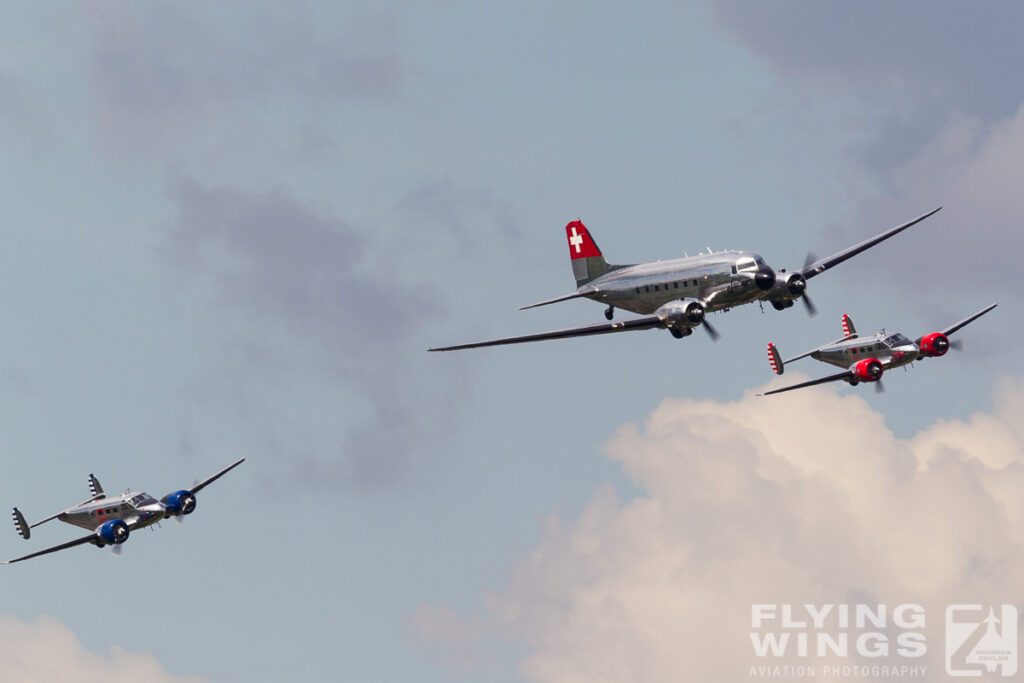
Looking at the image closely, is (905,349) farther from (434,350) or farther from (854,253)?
(434,350)

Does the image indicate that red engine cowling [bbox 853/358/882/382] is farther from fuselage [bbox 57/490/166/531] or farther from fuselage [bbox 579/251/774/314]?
fuselage [bbox 57/490/166/531]

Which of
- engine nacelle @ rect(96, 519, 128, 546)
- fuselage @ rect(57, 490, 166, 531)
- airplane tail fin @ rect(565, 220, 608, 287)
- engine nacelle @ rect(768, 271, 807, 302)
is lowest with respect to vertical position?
engine nacelle @ rect(96, 519, 128, 546)

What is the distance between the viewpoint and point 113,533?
158 metres

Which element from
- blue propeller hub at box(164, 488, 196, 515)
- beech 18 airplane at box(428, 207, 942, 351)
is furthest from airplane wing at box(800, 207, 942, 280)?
blue propeller hub at box(164, 488, 196, 515)

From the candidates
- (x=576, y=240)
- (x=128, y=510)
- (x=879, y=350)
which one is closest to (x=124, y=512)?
(x=128, y=510)

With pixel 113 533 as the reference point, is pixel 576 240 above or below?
above

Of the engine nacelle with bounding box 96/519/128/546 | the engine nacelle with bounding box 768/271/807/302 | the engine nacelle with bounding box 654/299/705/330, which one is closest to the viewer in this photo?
the engine nacelle with bounding box 654/299/705/330

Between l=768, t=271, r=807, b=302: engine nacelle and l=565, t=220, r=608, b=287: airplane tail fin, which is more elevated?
l=565, t=220, r=608, b=287: airplane tail fin

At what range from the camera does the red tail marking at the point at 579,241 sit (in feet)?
494

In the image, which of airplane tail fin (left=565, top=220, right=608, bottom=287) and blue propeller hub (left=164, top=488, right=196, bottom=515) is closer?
airplane tail fin (left=565, top=220, right=608, bottom=287)

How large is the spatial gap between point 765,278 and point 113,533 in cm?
6194

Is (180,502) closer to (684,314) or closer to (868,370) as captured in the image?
(684,314)

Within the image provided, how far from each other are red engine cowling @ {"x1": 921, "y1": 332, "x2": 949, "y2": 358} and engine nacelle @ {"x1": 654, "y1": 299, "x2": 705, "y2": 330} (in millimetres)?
34485

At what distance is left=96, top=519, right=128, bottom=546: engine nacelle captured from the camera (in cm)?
15825
